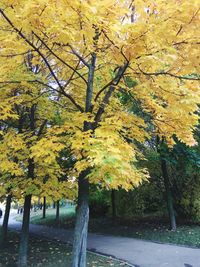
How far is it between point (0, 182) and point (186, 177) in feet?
28.9

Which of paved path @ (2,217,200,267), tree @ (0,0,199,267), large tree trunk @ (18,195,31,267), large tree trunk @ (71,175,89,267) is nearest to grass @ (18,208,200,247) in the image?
paved path @ (2,217,200,267)

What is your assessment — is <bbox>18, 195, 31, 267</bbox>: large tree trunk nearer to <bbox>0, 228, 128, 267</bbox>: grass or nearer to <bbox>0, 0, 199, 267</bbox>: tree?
<bbox>0, 228, 128, 267</bbox>: grass

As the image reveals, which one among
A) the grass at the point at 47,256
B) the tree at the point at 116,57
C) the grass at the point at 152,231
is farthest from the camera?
the grass at the point at 152,231

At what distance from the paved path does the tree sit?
2698mm

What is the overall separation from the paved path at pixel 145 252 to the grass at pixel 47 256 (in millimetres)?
625

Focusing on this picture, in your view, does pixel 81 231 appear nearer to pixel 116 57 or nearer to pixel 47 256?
pixel 116 57

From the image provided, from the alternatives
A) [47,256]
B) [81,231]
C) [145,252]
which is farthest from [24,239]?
[145,252]

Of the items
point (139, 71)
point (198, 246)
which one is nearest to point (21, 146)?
point (139, 71)

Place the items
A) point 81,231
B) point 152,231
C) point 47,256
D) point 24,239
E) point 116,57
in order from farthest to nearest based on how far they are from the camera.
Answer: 1. point 152,231
2. point 47,256
3. point 24,239
4. point 81,231
5. point 116,57

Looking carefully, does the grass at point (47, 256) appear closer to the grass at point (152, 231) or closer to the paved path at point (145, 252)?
the paved path at point (145, 252)

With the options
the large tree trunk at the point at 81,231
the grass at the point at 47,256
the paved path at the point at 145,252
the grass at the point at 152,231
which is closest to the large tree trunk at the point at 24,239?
the grass at the point at 47,256

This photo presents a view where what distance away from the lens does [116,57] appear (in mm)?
6258

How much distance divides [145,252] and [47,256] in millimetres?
3224

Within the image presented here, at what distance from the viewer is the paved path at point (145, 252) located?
27.9 ft
